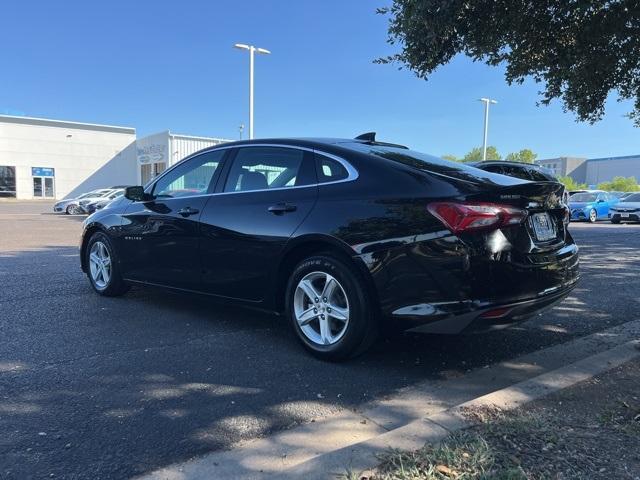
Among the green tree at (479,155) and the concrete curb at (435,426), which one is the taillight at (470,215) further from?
the green tree at (479,155)

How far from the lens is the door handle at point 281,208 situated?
13.4ft

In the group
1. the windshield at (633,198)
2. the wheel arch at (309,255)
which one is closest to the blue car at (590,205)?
the windshield at (633,198)

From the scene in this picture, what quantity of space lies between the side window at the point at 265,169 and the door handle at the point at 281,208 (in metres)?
0.19

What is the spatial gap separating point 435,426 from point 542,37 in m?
4.32

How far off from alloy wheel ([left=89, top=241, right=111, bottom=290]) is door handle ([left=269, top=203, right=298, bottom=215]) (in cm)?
256

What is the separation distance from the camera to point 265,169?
4.55 metres

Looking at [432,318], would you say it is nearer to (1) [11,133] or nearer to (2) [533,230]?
(2) [533,230]

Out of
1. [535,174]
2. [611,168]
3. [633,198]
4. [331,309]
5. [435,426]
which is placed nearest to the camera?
[435,426]

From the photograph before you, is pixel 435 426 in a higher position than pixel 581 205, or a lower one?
lower

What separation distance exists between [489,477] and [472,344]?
233 centimetres

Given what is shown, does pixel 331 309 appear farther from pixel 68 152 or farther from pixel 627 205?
pixel 68 152

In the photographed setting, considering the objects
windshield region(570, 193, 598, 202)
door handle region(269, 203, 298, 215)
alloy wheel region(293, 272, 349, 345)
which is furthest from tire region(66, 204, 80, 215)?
alloy wheel region(293, 272, 349, 345)

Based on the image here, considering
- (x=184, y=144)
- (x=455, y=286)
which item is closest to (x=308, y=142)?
(x=455, y=286)

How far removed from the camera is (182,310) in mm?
5422
